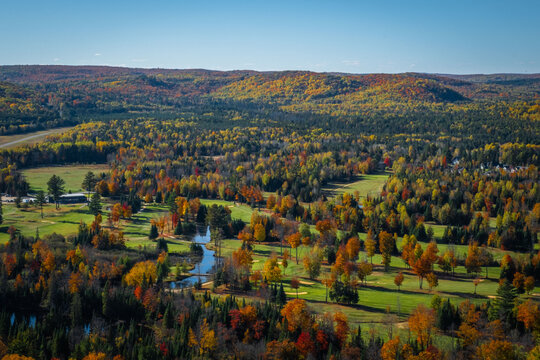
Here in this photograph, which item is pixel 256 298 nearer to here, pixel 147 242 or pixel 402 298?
pixel 402 298

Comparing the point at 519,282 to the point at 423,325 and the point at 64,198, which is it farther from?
the point at 64,198

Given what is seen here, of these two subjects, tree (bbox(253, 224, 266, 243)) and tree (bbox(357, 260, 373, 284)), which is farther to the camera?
tree (bbox(253, 224, 266, 243))

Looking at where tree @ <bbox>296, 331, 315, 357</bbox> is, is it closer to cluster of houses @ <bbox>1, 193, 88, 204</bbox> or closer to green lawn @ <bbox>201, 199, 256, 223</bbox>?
green lawn @ <bbox>201, 199, 256, 223</bbox>

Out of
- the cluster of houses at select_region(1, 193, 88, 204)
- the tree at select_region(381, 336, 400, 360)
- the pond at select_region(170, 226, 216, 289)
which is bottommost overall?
the pond at select_region(170, 226, 216, 289)

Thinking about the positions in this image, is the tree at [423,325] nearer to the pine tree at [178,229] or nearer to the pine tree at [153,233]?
the pine tree at [153,233]

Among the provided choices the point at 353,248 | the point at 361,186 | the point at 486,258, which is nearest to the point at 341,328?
the point at 353,248

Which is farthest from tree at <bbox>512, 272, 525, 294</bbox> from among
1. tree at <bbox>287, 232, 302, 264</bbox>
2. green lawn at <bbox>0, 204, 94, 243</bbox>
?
green lawn at <bbox>0, 204, 94, 243</bbox>

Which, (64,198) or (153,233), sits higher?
(64,198)
